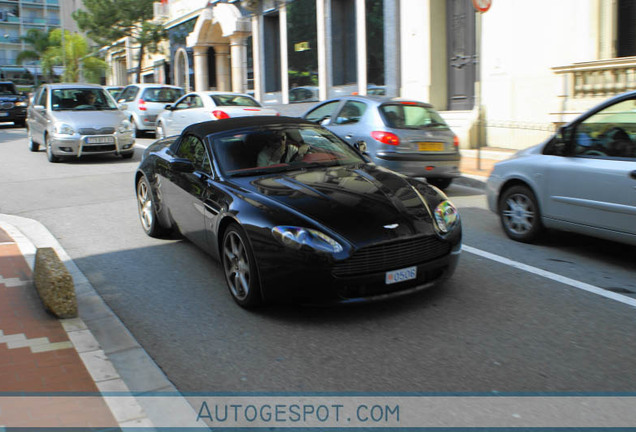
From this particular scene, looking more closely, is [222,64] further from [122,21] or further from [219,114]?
[219,114]

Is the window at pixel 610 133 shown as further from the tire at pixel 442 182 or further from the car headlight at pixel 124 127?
the car headlight at pixel 124 127

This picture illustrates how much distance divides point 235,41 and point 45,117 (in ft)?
49.9

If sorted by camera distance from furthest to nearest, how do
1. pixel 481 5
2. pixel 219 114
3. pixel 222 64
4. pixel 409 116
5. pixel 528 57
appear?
pixel 222 64, pixel 219 114, pixel 528 57, pixel 481 5, pixel 409 116

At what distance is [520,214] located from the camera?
22.7 ft

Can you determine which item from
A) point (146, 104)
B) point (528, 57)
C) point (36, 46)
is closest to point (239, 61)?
point (146, 104)

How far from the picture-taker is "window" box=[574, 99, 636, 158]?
5.70m

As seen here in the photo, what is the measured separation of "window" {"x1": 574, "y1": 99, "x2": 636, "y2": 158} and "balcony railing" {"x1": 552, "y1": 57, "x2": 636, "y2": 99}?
6.56m

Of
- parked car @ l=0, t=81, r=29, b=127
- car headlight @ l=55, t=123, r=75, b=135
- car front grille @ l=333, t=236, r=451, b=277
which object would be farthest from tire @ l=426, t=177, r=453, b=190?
parked car @ l=0, t=81, r=29, b=127

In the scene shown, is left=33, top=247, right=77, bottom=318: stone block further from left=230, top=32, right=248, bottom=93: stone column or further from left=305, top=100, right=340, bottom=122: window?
left=230, top=32, right=248, bottom=93: stone column

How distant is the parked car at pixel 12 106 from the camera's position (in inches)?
1071

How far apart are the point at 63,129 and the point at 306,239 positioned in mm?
11460

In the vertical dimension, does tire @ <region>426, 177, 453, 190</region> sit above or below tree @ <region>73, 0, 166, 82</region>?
below

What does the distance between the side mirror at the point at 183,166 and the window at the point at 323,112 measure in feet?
17.9

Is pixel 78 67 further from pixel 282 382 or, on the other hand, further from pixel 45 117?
pixel 282 382
